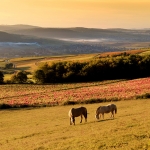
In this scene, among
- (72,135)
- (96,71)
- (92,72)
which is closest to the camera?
(72,135)

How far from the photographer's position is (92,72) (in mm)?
81188

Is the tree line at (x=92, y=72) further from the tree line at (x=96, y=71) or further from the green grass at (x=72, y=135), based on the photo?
the green grass at (x=72, y=135)

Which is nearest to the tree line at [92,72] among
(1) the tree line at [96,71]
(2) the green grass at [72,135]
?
(1) the tree line at [96,71]

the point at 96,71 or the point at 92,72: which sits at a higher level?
the point at 96,71

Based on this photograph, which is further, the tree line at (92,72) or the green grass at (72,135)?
the tree line at (92,72)

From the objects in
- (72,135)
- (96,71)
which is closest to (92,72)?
(96,71)

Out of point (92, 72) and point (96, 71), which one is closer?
point (96, 71)

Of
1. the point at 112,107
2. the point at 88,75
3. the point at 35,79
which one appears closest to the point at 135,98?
the point at 112,107

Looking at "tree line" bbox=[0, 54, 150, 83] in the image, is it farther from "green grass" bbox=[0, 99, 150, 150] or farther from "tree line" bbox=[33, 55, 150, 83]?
"green grass" bbox=[0, 99, 150, 150]

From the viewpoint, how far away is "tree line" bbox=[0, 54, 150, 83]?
81.1m

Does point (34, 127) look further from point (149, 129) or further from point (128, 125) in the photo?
point (149, 129)

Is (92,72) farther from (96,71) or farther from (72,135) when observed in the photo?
(72,135)

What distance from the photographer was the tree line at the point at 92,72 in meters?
→ 81.1

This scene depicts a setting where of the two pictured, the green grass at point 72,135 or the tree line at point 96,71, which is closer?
the green grass at point 72,135
